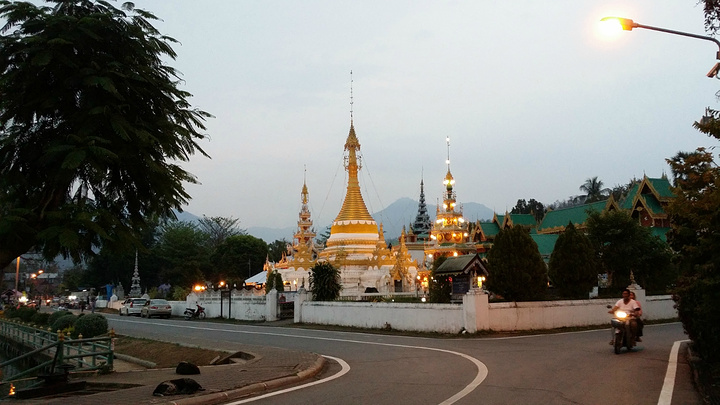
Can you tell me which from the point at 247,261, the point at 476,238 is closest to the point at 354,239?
the point at 476,238

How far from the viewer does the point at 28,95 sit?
395 inches

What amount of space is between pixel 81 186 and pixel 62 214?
1.36 m

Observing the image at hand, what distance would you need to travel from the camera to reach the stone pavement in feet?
32.6

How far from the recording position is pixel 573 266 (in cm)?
2812

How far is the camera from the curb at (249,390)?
9.67 metres

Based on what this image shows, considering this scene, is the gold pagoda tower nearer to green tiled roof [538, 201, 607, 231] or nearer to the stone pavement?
green tiled roof [538, 201, 607, 231]

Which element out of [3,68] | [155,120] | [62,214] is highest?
[3,68]

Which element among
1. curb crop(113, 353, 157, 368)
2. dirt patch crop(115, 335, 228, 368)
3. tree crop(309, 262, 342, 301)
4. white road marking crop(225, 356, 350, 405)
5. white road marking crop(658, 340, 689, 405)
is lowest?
curb crop(113, 353, 157, 368)

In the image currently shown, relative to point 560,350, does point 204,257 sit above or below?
above

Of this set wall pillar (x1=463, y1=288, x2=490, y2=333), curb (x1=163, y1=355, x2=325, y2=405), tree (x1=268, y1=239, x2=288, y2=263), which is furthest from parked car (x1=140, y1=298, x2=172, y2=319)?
tree (x1=268, y1=239, x2=288, y2=263)

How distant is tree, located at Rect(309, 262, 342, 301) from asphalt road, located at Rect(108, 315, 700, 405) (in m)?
11.7

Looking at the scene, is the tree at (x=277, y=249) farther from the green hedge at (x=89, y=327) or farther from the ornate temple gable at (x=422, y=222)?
the green hedge at (x=89, y=327)

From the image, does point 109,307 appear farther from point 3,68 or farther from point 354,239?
point 3,68

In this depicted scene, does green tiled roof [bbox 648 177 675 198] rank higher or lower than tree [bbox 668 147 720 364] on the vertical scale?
higher
